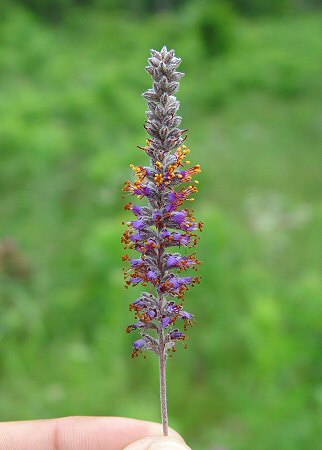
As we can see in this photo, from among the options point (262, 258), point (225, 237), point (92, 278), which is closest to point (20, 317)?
point (92, 278)

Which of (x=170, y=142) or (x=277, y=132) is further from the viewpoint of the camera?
(x=277, y=132)

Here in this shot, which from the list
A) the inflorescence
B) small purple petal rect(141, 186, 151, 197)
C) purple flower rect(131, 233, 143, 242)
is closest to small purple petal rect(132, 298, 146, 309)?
the inflorescence

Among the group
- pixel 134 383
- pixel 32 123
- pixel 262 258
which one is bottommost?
pixel 134 383

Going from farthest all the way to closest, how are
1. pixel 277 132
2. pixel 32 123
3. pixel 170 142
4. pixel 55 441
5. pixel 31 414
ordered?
pixel 277 132 < pixel 32 123 < pixel 31 414 < pixel 55 441 < pixel 170 142

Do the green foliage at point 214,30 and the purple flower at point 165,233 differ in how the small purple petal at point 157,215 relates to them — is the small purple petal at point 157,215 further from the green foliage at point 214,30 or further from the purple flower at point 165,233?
the green foliage at point 214,30

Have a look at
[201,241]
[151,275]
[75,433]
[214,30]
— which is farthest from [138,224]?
[214,30]

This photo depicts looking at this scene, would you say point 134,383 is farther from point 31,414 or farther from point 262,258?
point 262,258

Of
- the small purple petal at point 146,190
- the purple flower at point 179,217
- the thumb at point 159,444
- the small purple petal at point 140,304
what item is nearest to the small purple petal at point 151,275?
the small purple petal at point 140,304
